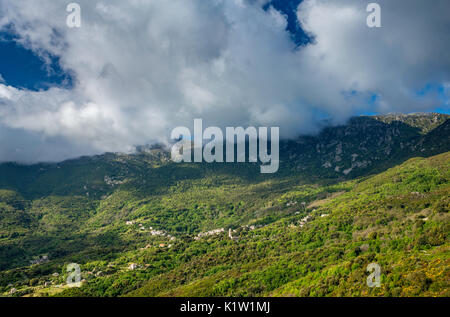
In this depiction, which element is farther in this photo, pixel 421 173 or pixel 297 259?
pixel 421 173

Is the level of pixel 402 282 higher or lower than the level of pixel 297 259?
higher

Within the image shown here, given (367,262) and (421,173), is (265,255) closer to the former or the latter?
(367,262)

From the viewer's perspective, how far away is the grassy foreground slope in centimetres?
4169

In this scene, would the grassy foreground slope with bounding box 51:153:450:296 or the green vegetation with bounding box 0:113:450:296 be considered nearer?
the grassy foreground slope with bounding box 51:153:450:296

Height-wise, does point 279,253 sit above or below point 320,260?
below

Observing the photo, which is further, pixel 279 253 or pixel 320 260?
pixel 279 253

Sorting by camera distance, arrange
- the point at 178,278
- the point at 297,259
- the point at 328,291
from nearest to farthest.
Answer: the point at 328,291
the point at 297,259
the point at 178,278

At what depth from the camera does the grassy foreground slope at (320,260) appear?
41.7 m

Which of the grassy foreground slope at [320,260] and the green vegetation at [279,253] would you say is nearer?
the grassy foreground slope at [320,260]

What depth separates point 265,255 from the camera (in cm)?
8538

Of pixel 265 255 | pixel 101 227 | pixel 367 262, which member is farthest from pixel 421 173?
pixel 101 227

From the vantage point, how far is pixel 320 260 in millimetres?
66125
